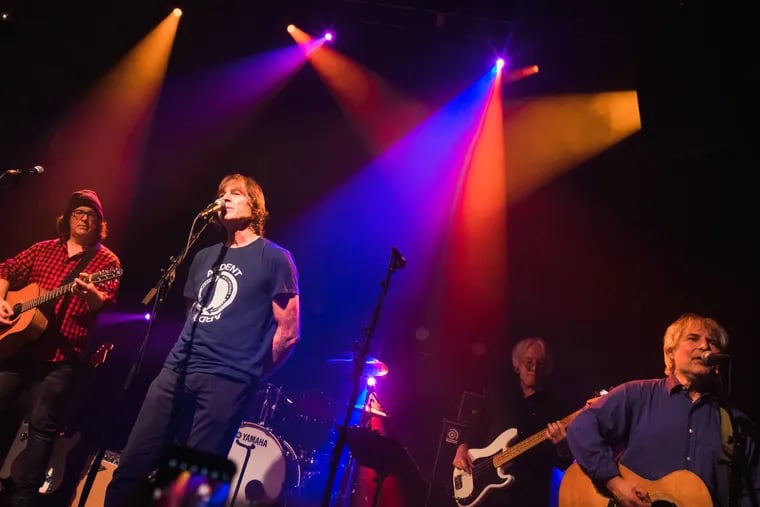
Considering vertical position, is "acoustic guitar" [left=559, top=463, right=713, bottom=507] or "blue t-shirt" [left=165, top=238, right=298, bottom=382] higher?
"blue t-shirt" [left=165, top=238, right=298, bottom=382]

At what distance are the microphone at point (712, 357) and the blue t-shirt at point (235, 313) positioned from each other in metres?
2.81

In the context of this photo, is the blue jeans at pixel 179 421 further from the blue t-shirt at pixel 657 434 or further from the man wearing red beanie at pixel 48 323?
the blue t-shirt at pixel 657 434

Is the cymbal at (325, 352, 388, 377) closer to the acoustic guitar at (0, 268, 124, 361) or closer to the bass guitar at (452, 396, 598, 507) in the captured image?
the bass guitar at (452, 396, 598, 507)

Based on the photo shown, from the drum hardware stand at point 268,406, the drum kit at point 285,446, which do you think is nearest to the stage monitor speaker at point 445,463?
the drum kit at point 285,446

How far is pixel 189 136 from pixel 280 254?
16.7 ft

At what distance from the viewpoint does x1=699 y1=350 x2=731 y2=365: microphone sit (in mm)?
3443

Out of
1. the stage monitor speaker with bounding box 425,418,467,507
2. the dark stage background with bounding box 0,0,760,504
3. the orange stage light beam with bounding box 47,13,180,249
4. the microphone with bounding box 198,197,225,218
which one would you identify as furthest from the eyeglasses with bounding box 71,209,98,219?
the stage monitor speaker with bounding box 425,418,467,507

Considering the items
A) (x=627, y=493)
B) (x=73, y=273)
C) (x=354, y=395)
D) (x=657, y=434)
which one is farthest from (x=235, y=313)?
(x=657, y=434)

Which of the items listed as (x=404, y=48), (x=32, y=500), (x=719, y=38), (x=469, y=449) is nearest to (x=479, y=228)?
(x=404, y=48)

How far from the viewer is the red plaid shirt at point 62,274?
4562mm

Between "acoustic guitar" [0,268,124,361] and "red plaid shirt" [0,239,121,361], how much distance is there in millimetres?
77

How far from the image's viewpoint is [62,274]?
16.1 feet

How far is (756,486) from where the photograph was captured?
331cm

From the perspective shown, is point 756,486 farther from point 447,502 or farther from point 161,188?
point 161,188
